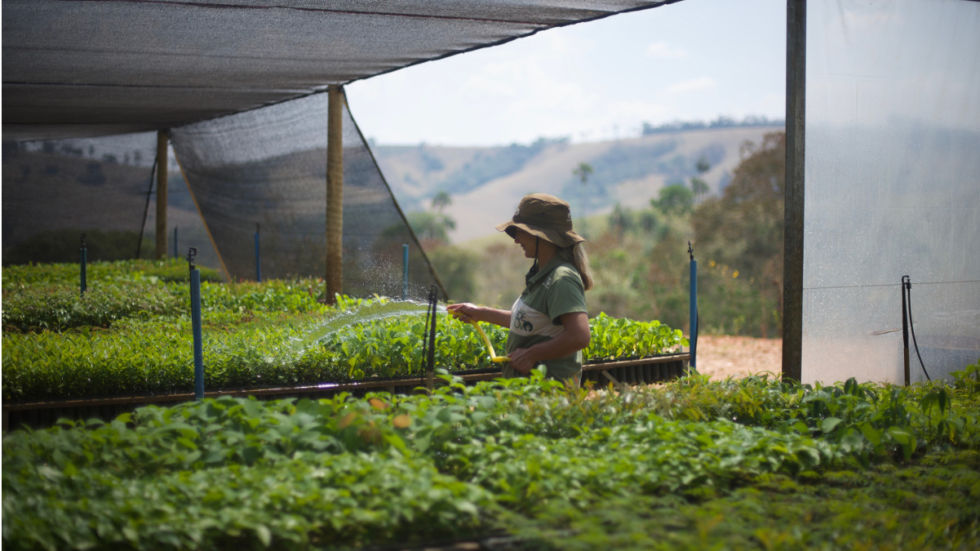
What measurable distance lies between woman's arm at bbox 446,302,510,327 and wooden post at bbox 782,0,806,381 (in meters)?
1.47

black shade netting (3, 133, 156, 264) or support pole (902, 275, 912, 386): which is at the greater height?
black shade netting (3, 133, 156, 264)

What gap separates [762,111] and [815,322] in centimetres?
6405

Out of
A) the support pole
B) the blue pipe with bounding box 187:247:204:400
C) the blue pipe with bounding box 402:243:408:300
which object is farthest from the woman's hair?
the blue pipe with bounding box 402:243:408:300

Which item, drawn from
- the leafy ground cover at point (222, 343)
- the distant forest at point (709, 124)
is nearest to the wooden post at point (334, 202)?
the leafy ground cover at point (222, 343)

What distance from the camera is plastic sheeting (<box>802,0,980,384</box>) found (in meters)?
4.32

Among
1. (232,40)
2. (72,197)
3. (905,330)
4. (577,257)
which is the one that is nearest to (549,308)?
(577,257)

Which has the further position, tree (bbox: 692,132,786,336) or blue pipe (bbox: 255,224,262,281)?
tree (bbox: 692,132,786,336)

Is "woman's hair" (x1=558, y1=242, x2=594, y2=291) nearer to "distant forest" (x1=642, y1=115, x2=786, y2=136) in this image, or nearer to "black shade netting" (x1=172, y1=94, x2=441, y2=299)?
"black shade netting" (x1=172, y1=94, x2=441, y2=299)

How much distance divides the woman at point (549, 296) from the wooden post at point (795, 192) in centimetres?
123

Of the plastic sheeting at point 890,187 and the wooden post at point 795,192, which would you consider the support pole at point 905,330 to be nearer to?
the plastic sheeting at point 890,187

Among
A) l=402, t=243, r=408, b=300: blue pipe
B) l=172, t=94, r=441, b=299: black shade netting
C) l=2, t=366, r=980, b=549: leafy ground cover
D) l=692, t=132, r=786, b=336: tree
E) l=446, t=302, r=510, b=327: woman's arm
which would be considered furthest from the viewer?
l=692, t=132, r=786, b=336: tree

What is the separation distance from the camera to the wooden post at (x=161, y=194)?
12.8 metres

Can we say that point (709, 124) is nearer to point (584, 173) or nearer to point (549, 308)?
point (584, 173)

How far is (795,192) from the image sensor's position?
414 centimetres
